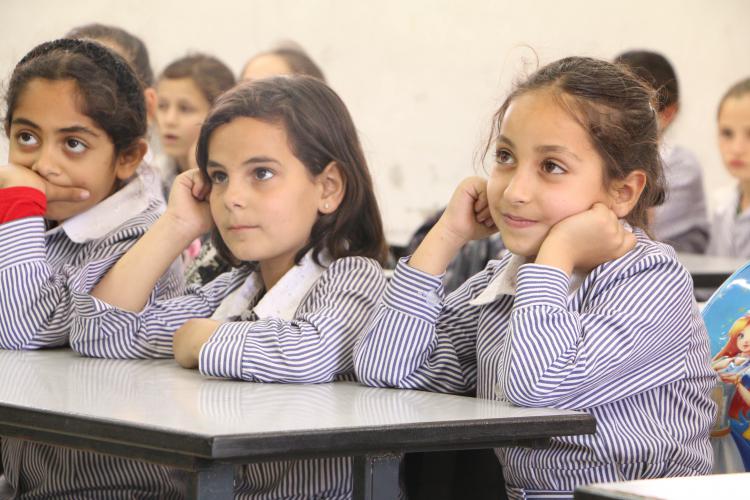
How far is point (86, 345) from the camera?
6.44 ft

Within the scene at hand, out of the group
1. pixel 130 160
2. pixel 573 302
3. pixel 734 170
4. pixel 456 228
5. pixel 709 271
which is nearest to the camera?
pixel 573 302

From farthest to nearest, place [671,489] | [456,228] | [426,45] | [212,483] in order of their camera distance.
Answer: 1. [426,45]
2. [456,228]
3. [212,483]
4. [671,489]

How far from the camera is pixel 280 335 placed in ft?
5.61

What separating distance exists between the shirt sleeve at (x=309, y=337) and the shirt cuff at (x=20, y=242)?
49cm

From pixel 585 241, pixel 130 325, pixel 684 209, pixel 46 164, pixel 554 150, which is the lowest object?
pixel 684 209

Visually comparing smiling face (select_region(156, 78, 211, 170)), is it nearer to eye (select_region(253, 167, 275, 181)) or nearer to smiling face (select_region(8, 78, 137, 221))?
smiling face (select_region(8, 78, 137, 221))

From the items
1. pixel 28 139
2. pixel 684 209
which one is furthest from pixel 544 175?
pixel 684 209

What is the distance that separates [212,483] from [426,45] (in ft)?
15.8

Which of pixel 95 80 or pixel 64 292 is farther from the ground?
pixel 95 80

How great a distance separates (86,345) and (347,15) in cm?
400

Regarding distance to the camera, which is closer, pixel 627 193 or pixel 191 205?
pixel 627 193

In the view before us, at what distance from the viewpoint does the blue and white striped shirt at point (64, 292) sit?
1896 millimetres

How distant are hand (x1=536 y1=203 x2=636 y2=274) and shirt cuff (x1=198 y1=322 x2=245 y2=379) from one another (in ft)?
1.46

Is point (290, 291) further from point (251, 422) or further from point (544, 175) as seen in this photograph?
point (251, 422)
